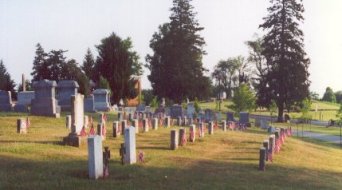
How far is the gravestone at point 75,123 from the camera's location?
16675 millimetres

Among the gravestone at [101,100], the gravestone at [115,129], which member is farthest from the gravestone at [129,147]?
the gravestone at [101,100]

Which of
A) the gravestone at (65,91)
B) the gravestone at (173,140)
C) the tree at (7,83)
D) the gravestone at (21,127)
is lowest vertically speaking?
the gravestone at (173,140)

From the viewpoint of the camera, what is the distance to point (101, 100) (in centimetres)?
4209

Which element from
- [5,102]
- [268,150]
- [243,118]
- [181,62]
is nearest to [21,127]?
[268,150]

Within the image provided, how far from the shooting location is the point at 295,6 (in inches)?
2077

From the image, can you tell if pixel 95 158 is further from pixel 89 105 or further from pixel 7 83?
pixel 7 83

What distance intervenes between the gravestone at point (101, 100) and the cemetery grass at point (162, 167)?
20.1 meters

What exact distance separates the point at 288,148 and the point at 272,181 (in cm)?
850

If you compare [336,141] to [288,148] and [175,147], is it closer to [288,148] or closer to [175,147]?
[288,148]

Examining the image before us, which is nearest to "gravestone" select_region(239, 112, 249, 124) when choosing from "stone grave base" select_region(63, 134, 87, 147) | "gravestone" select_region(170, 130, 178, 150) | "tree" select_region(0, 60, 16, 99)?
"gravestone" select_region(170, 130, 178, 150)

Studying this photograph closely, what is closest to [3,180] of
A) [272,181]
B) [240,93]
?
[272,181]

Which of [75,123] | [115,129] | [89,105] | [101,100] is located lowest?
[115,129]

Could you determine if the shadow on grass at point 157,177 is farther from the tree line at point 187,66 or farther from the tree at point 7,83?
the tree at point 7,83

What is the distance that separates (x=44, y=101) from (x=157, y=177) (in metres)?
18.5
